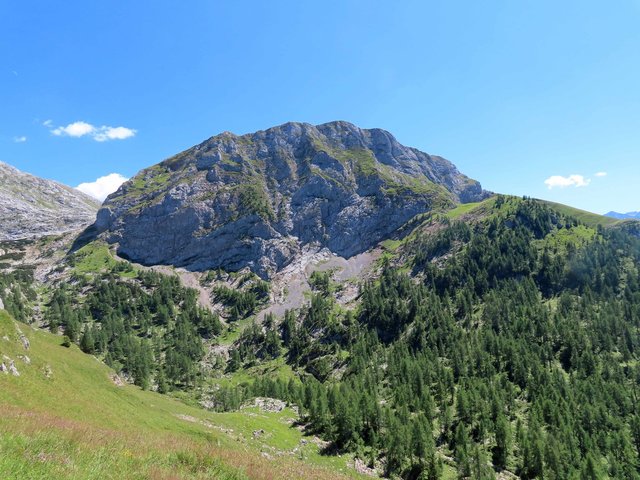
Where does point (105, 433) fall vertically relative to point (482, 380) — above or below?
above

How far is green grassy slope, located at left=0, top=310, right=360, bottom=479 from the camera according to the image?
10953 mm

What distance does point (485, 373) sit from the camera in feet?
426

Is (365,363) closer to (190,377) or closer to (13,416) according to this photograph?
(190,377)

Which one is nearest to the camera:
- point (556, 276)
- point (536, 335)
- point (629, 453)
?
point (629, 453)

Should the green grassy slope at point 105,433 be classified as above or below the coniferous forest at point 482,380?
above

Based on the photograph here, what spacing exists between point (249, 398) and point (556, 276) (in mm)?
171212

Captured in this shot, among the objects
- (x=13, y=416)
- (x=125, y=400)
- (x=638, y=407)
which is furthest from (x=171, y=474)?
(x=638, y=407)

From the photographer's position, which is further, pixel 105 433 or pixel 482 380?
pixel 482 380

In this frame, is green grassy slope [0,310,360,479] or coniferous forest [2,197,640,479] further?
coniferous forest [2,197,640,479]

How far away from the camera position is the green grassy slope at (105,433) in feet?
35.9

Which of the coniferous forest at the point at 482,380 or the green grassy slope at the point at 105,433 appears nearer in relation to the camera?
the green grassy slope at the point at 105,433

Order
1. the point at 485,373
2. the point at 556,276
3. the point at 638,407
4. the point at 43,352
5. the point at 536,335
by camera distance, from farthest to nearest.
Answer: the point at 556,276 < the point at 536,335 < the point at 485,373 < the point at 638,407 < the point at 43,352

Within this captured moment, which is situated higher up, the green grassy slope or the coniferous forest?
the green grassy slope

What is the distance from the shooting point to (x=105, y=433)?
52.8 feet
